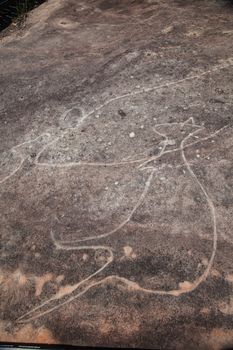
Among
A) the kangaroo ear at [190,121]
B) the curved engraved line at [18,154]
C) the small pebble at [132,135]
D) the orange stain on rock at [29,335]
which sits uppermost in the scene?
the curved engraved line at [18,154]

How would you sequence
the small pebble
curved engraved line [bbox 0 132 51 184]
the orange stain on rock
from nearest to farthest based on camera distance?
the orange stain on rock
curved engraved line [bbox 0 132 51 184]
the small pebble

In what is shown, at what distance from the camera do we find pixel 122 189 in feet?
13.5

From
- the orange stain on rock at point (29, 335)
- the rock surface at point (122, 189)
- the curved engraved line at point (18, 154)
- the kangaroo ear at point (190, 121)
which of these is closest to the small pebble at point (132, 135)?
the rock surface at point (122, 189)

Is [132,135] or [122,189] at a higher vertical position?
[132,135]

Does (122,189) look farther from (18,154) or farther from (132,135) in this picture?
(18,154)

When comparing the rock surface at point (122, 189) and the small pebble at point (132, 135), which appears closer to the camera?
the rock surface at point (122, 189)

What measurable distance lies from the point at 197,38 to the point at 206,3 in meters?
1.86

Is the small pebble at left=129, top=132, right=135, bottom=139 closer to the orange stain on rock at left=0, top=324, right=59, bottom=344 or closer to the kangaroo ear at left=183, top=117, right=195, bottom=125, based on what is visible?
the kangaroo ear at left=183, top=117, right=195, bottom=125

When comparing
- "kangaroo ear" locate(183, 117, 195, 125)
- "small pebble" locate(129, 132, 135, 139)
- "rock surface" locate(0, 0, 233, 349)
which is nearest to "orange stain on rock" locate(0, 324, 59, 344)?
"rock surface" locate(0, 0, 233, 349)

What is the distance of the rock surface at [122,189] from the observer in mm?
3129

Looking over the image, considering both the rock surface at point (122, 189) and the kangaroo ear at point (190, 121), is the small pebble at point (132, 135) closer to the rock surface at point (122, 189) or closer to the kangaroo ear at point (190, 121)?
the rock surface at point (122, 189)

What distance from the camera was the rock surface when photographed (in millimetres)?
3129

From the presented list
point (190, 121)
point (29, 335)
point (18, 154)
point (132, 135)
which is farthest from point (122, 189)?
point (29, 335)

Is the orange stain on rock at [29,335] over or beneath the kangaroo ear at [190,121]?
beneath
